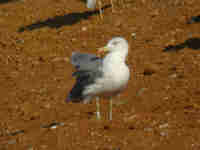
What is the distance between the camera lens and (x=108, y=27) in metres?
14.4

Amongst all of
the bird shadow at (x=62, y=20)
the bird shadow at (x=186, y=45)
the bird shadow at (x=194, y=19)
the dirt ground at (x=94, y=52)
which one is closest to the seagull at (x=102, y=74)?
the dirt ground at (x=94, y=52)

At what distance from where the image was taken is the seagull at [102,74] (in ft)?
22.0

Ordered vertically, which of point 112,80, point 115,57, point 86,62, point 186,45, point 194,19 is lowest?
point 186,45

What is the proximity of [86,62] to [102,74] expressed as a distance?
559 mm

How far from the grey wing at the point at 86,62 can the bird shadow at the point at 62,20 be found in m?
8.23

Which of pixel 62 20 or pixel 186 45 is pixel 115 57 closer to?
pixel 186 45

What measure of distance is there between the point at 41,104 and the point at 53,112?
2.53ft

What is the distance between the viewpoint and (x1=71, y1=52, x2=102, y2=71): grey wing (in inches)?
278

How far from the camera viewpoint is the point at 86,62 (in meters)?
7.24

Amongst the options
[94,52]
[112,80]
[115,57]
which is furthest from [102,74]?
[94,52]

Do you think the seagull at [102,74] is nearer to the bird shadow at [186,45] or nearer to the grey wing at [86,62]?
the grey wing at [86,62]

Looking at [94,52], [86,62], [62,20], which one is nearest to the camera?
[86,62]

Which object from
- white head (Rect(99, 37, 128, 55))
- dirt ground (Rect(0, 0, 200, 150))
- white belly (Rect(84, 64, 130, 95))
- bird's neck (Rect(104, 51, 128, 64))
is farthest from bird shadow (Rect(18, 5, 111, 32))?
white belly (Rect(84, 64, 130, 95))

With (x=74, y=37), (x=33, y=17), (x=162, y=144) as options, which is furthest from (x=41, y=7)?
(x=162, y=144)
